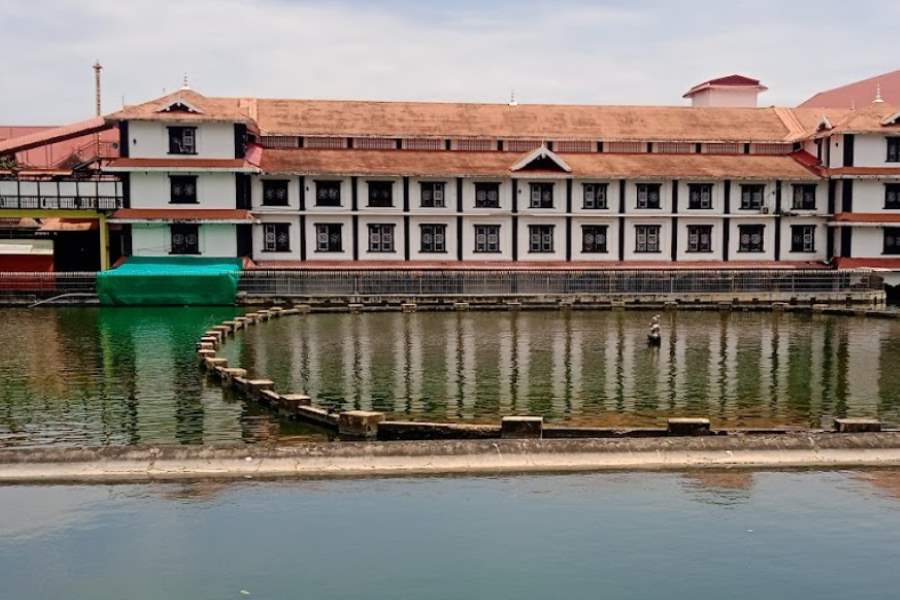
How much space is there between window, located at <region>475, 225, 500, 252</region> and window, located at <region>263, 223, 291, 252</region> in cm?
1120

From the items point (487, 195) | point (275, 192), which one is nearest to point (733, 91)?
point (487, 195)

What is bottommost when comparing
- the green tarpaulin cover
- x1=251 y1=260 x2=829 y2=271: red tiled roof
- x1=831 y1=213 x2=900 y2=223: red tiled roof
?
the green tarpaulin cover

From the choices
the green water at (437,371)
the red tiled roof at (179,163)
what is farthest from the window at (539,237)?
the red tiled roof at (179,163)

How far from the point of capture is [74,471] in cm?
1786

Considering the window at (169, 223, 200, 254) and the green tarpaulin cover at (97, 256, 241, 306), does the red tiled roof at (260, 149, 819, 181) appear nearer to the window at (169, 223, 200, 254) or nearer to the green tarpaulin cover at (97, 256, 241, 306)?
the window at (169, 223, 200, 254)

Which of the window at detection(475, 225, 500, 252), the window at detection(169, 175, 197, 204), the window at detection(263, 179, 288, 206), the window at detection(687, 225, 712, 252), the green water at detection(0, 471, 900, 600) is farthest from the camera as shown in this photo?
the window at detection(687, 225, 712, 252)

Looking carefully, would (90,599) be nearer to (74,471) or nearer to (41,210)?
(74,471)

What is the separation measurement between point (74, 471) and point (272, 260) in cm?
3745

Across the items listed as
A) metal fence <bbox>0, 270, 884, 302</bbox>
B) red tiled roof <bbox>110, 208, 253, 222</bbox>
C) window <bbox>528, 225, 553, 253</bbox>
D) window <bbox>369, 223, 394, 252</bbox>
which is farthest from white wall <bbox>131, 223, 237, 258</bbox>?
window <bbox>528, 225, 553, 253</bbox>

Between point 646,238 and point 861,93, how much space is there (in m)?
47.1

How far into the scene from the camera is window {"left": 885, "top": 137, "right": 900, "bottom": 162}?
187 ft

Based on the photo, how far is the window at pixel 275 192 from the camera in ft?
180

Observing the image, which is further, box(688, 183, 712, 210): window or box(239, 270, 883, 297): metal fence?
box(688, 183, 712, 210): window

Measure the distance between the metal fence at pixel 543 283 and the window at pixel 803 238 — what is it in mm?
6415
